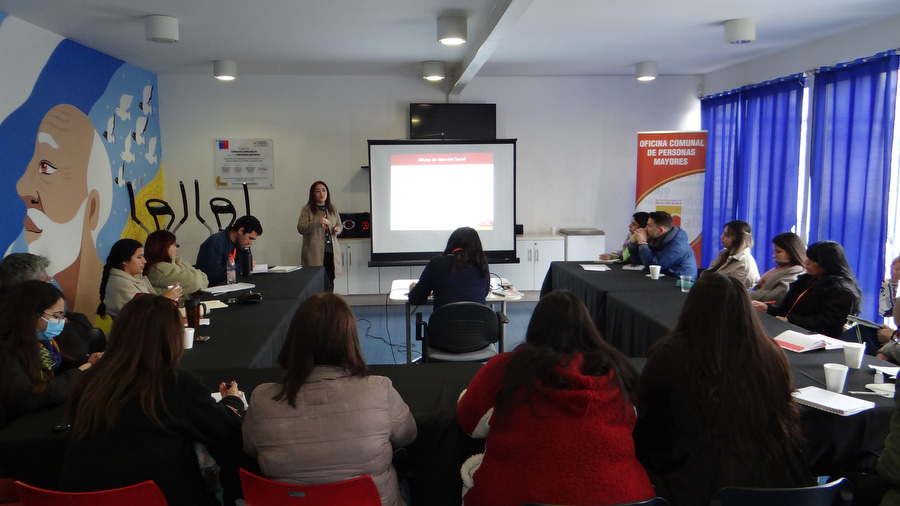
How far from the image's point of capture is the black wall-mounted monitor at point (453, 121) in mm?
6980

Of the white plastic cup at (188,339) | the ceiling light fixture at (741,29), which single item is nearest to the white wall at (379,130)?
the ceiling light fixture at (741,29)

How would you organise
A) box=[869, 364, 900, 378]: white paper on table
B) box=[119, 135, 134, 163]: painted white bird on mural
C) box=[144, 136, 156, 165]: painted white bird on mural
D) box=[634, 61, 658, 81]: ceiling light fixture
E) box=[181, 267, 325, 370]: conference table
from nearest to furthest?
box=[869, 364, 900, 378]: white paper on table < box=[181, 267, 325, 370]: conference table < box=[119, 135, 134, 163]: painted white bird on mural < box=[634, 61, 658, 81]: ceiling light fixture < box=[144, 136, 156, 165]: painted white bird on mural

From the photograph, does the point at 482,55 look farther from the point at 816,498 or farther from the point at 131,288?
the point at 816,498

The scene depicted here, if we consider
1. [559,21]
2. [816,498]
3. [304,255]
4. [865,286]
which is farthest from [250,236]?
[865,286]

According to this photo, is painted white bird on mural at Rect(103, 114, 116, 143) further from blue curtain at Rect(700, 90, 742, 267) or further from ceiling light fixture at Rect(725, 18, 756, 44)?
blue curtain at Rect(700, 90, 742, 267)

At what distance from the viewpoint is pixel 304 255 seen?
6.39 m

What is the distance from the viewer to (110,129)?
5.73m

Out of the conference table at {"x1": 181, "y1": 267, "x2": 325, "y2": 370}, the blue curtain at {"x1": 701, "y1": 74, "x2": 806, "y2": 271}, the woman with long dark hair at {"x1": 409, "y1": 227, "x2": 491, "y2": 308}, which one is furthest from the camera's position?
the blue curtain at {"x1": 701, "y1": 74, "x2": 806, "y2": 271}

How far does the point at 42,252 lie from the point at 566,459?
4.61m

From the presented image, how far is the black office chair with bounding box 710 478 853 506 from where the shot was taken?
4.96 feet

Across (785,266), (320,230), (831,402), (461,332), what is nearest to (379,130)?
(320,230)

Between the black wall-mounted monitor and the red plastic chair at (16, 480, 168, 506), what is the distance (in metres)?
5.79

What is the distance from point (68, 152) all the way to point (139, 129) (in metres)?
1.48

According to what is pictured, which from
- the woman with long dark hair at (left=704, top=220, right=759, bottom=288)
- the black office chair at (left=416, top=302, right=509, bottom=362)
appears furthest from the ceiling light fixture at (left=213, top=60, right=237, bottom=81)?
the woman with long dark hair at (left=704, top=220, right=759, bottom=288)
